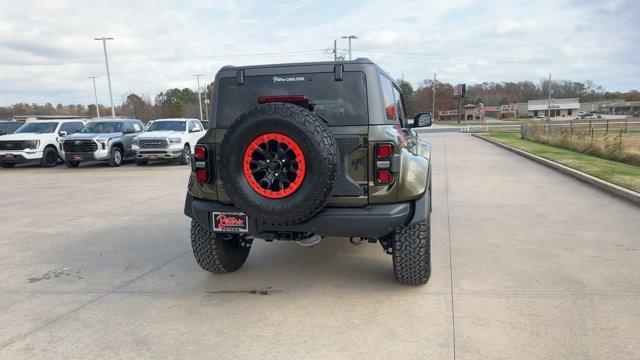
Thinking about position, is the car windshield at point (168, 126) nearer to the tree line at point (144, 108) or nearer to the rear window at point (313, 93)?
the rear window at point (313, 93)

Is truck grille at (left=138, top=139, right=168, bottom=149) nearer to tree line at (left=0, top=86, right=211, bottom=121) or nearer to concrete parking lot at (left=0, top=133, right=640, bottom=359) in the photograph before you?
concrete parking lot at (left=0, top=133, right=640, bottom=359)

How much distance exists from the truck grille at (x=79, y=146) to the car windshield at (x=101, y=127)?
1.34 metres

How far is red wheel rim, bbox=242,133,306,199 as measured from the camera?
3.48 meters

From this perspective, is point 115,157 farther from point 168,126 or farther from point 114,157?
point 168,126

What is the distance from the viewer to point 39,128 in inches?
683

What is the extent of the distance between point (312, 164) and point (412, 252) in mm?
1238

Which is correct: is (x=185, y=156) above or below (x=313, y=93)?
below

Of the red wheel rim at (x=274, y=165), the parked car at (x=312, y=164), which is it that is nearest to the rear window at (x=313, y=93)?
the parked car at (x=312, y=164)

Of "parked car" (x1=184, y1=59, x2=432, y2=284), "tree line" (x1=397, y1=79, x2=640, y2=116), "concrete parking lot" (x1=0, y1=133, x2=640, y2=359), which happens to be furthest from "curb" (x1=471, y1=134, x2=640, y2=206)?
"tree line" (x1=397, y1=79, x2=640, y2=116)

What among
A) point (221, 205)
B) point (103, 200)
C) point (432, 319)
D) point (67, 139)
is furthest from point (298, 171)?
point (67, 139)

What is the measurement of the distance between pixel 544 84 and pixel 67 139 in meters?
168

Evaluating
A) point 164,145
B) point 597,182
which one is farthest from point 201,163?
point 164,145

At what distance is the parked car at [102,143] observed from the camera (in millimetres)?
15719

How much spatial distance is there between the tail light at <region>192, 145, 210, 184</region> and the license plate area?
0.33 metres
